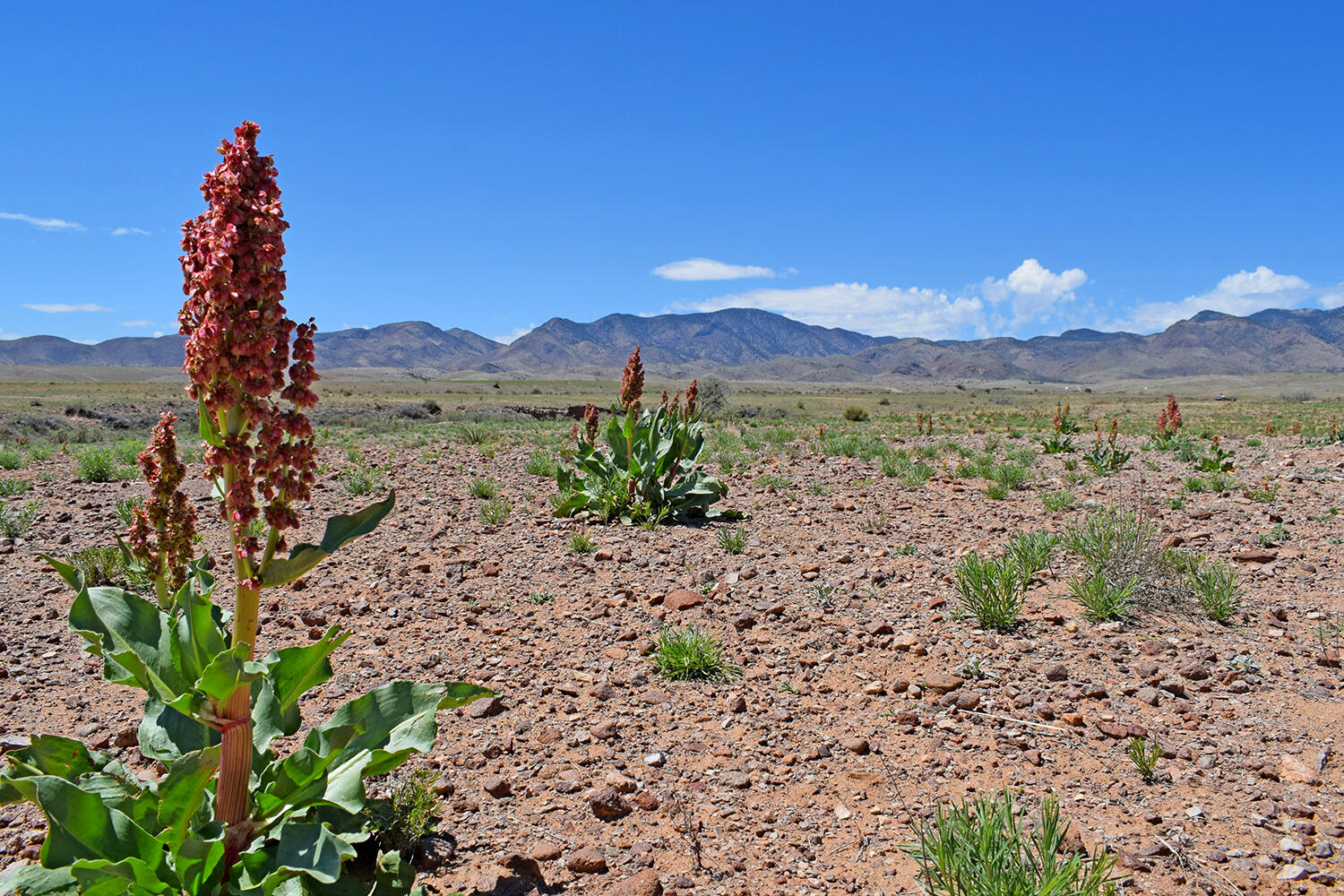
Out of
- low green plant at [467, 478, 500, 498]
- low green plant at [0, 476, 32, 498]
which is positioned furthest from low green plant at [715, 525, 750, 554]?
low green plant at [0, 476, 32, 498]

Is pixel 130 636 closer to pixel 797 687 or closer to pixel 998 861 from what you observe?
pixel 998 861

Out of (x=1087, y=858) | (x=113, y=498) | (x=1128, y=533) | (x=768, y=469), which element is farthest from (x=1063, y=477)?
(x=113, y=498)

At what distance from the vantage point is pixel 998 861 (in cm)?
249

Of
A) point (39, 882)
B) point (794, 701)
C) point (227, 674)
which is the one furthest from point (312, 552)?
point (794, 701)

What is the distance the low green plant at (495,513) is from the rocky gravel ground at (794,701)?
331 mm

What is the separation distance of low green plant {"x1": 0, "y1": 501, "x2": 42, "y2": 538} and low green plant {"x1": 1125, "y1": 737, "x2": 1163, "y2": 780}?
8.75 metres

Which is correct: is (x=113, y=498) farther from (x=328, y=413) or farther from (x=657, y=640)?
(x=328, y=413)

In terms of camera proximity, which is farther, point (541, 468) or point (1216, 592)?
point (541, 468)

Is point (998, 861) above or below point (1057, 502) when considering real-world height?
below

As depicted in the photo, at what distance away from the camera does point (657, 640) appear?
4.87 m

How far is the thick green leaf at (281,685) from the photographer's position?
8.44 ft

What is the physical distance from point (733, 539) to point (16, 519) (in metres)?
6.65

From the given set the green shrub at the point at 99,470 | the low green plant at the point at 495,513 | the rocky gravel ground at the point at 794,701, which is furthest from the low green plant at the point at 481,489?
the green shrub at the point at 99,470

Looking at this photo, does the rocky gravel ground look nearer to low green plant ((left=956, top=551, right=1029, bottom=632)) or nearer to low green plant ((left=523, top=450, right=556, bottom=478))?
low green plant ((left=956, top=551, right=1029, bottom=632))
